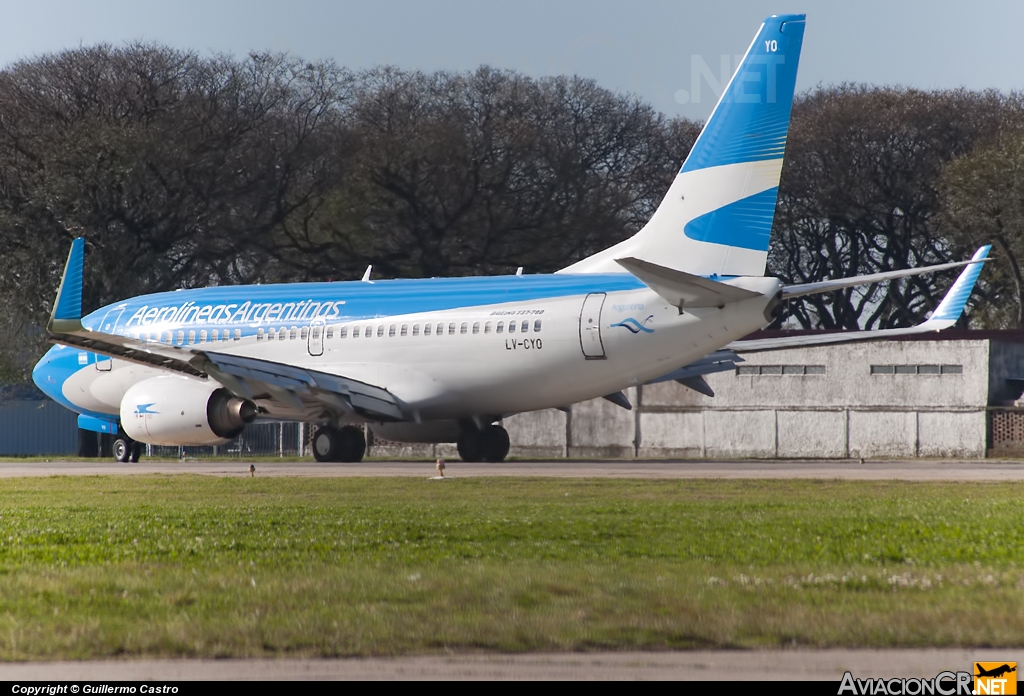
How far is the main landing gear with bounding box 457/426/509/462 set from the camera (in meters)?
32.2

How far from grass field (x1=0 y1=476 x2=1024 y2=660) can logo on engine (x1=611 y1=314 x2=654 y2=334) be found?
7.35 meters

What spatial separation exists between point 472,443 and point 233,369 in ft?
19.9

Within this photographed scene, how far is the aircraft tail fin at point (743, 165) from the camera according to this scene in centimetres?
2588

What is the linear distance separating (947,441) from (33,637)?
34430 mm

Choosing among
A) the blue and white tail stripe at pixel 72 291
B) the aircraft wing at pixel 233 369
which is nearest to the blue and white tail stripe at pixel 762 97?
the aircraft wing at pixel 233 369

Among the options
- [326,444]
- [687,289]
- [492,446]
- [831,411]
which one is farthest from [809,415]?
[687,289]

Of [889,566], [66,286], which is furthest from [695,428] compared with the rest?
[889,566]

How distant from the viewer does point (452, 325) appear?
95.9 feet

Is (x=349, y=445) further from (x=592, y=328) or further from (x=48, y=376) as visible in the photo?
(x=48, y=376)

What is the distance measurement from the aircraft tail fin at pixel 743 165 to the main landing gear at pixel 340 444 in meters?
8.62

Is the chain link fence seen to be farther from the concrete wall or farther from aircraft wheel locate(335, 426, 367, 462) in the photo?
aircraft wheel locate(335, 426, 367, 462)

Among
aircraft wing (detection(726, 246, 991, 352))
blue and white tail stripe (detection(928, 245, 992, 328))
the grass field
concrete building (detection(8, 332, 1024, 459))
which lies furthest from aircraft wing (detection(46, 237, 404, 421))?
concrete building (detection(8, 332, 1024, 459))

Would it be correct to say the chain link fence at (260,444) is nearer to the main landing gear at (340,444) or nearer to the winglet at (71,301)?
the main landing gear at (340,444)

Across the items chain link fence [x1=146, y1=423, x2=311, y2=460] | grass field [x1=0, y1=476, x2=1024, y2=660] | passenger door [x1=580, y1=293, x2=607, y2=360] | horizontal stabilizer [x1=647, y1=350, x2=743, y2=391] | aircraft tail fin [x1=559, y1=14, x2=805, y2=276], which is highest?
aircraft tail fin [x1=559, y1=14, x2=805, y2=276]
